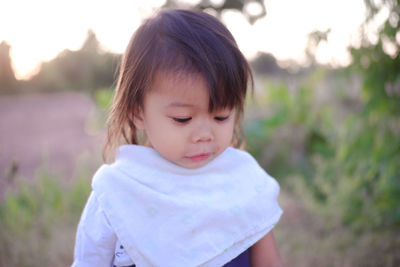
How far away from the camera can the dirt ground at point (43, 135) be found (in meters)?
3.91

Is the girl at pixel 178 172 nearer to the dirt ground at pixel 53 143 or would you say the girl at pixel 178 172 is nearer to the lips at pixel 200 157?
the lips at pixel 200 157

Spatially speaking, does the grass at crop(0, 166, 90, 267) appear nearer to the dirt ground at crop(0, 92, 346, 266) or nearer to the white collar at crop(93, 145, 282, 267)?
the dirt ground at crop(0, 92, 346, 266)

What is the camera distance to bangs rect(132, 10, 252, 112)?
1.12 metres

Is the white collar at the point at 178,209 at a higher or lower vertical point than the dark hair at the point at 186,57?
lower

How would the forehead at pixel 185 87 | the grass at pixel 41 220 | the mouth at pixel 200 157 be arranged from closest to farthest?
the forehead at pixel 185 87 → the mouth at pixel 200 157 → the grass at pixel 41 220

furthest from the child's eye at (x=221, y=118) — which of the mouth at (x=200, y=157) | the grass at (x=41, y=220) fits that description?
the grass at (x=41, y=220)

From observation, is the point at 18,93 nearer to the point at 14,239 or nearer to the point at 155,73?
the point at 14,239

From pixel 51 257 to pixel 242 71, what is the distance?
1.95m

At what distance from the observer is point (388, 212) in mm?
2490

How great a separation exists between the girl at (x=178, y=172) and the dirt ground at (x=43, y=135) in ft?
2.78

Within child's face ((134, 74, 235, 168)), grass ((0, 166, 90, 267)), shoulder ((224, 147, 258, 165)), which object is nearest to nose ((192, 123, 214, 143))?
child's face ((134, 74, 235, 168))

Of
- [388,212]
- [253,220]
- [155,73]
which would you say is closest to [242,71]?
[155,73]

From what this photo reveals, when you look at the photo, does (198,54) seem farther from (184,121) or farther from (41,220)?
(41,220)

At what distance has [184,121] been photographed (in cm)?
115
